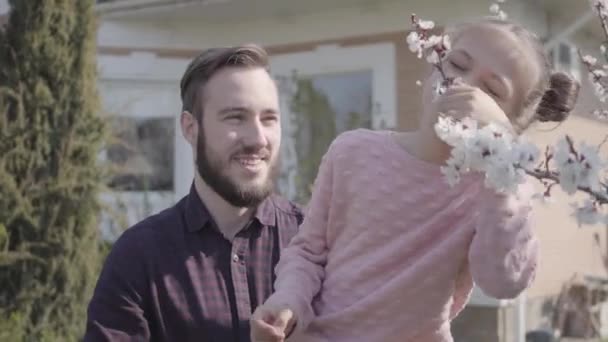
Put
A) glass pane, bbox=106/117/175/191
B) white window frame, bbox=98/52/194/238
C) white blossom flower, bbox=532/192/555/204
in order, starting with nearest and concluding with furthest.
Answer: white blossom flower, bbox=532/192/555/204, white window frame, bbox=98/52/194/238, glass pane, bbox=106/117/175/191

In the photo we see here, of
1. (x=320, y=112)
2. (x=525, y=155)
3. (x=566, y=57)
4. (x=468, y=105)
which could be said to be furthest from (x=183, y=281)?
(x=566, y=57)

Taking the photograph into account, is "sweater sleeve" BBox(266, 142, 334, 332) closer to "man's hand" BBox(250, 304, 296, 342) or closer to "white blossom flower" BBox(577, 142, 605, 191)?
"man's hand" BBox(250, 304, 296, 342)

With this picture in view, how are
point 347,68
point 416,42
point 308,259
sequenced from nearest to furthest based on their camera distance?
point 416,42, point 308,259, point 347,68

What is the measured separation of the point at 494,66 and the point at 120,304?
1.12 meters

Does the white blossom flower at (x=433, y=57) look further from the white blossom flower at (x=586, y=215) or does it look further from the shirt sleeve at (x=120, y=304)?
the shirt sleeve at (x=120, y=304)

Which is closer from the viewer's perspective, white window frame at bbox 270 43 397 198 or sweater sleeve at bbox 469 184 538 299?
sweater sleeve at bbox 469 184 538 299

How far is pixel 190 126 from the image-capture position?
2.60 meters

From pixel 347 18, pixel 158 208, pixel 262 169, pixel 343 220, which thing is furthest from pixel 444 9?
pixel 343 220

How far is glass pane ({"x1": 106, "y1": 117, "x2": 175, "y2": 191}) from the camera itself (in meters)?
9.20

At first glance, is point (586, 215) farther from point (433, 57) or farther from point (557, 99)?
point (557, 99)

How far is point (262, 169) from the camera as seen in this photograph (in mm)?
2463

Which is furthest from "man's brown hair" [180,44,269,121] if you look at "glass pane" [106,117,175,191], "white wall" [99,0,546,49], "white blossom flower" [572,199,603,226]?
"glass pane" [106,117,175,191]

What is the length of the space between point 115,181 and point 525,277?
7.56 metres

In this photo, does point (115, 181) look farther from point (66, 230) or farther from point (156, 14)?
point (66, 230)
